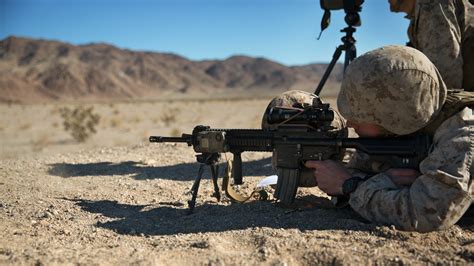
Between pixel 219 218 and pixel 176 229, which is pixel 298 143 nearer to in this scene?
pixel 219 218

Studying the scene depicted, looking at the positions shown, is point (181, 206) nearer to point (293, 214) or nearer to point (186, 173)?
point (293, 214)

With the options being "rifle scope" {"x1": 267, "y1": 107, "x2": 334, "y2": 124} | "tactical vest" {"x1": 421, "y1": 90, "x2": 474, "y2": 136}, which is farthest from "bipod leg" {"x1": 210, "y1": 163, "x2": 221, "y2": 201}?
"tactical vest" {"x1": 421, "y1": 90, "x2": 474, "y2": 136}

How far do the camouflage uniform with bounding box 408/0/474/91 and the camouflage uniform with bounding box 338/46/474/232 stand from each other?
0.98 metres


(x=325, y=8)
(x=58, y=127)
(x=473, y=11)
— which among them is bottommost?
(x=58, y=127)

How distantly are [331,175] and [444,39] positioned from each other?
1.61 m

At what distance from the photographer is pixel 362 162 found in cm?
416

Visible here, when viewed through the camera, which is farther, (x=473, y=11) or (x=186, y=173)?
(x=186, y=173)

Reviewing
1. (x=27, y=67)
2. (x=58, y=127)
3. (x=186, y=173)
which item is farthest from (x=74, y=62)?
(x=186, y=173)

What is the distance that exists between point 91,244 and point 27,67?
81.6 metres

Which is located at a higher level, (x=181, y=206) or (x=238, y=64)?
(x=238, y=64)

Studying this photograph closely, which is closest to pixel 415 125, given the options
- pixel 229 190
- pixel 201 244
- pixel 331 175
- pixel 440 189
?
pixel 440 189

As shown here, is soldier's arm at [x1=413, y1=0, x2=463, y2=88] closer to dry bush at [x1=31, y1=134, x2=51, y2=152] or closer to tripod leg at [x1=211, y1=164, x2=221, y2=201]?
tripod leg at [x1=211, y1=164, x2=221, y2=201]

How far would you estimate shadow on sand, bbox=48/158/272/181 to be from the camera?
629 cm

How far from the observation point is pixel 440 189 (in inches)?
122
